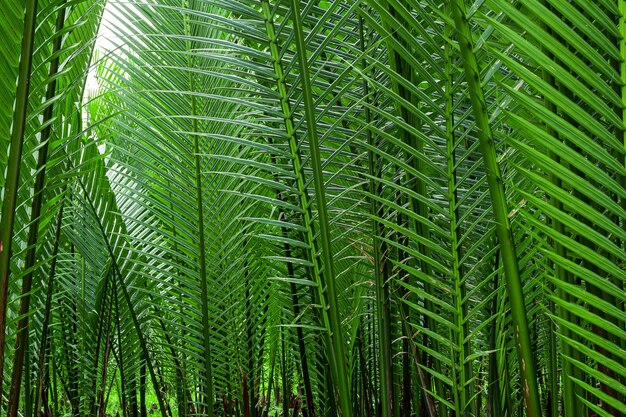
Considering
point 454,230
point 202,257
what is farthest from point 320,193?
point 202,257

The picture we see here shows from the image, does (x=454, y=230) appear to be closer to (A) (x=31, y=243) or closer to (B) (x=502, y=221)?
(B) (x=502, y=221)

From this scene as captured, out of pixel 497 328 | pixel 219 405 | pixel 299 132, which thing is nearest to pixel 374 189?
pixel 299 132

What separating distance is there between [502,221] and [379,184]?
0.51 metres

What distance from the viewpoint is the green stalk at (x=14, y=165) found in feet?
2.53

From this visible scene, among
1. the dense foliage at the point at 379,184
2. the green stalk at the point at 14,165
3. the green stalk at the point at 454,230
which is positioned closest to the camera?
the dense foliage at the point at 379,184

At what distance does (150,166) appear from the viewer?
1.59 m

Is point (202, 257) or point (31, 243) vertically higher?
point (202, 257)

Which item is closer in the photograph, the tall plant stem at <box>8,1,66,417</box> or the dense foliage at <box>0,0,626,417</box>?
the dense foliage at <box>0,0,626,417</box>

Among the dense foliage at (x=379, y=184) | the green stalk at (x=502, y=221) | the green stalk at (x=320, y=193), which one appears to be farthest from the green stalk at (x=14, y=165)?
the green stalk at (x=502, y=221)

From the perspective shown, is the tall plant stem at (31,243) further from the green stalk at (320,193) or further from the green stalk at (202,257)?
the green stalk at (202,257)

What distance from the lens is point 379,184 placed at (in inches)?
46.4

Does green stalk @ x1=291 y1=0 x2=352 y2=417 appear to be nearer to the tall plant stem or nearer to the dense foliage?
the dense foliage

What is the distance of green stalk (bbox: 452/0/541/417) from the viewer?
0.68 metres

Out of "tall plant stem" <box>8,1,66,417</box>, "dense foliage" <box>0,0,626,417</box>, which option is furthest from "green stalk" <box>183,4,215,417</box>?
"tall plant stem" <box>8,1,66,417</box>
